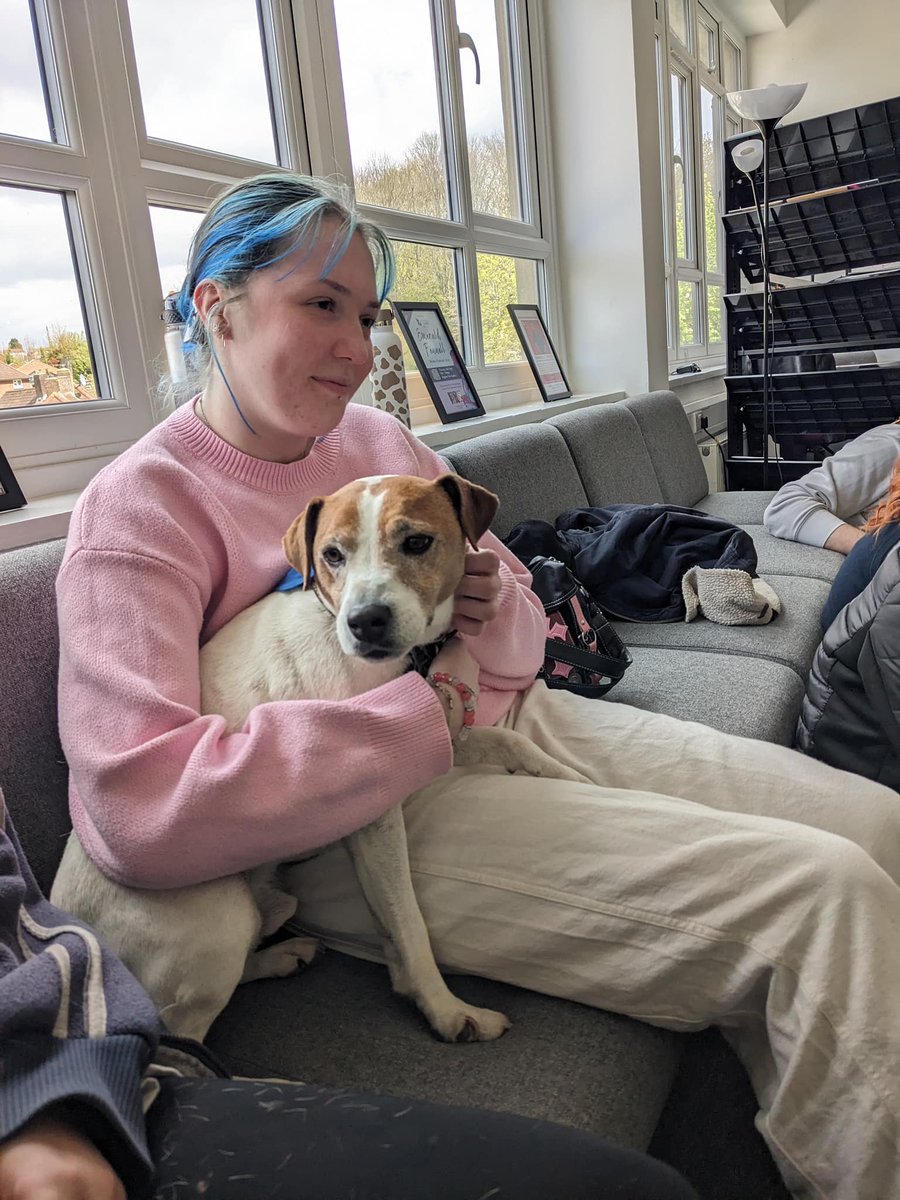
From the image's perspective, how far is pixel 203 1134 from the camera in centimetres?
69

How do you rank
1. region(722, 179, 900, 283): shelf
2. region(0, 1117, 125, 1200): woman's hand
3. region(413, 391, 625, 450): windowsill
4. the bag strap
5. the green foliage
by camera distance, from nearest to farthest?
region(0, 1117, 125, 1200): woman's hand < the bag strap < region(413, 391, 625, 450): windowsill < the green foliage < region(722, 179, 900, 283): shelf

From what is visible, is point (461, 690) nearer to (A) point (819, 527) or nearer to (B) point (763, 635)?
(B) point (763, 635)

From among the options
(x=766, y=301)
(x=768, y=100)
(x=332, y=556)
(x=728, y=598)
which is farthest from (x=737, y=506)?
(x=332, y=556)

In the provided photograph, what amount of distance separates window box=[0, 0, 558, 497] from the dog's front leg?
→ 127 cm

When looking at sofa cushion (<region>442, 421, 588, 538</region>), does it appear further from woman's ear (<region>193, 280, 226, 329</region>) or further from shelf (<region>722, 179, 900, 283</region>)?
shelf (<region>722, 179, 900, 283</region>)

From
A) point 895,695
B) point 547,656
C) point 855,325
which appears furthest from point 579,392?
point 895,695

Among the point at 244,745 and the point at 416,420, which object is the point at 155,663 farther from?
the point at 416,420

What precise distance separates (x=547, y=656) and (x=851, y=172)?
3532 millimetres

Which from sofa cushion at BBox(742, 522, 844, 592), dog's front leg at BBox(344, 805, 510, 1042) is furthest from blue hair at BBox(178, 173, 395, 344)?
sofa cushion at BBox(742, 522, 844, 592)

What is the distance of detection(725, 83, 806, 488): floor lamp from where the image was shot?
12.1 ft

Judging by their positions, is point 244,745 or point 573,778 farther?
point 573,778

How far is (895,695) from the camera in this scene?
132 cm

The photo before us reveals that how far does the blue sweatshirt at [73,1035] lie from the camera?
640 mm

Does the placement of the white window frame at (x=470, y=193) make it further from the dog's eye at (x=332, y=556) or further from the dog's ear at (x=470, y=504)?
the dog's eye at (x=332, y=556)
